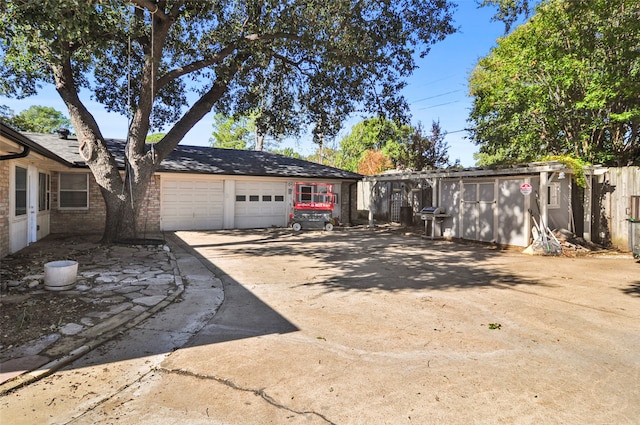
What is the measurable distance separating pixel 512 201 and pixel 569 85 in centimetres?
569

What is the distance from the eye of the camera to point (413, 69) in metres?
12.1

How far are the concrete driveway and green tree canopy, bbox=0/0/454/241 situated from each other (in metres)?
5.79

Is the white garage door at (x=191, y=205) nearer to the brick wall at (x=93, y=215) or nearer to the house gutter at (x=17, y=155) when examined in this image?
the brick wall at (x=93, y=215)

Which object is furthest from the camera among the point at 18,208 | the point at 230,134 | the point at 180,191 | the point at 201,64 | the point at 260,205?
Answer: the point at 230,134

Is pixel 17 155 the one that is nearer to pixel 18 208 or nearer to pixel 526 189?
pixel 18 208

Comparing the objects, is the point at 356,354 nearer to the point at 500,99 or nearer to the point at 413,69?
the point at 413,69

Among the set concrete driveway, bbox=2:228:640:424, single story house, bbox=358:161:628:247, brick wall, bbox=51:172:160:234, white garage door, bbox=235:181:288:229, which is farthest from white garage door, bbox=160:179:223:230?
single story house, bbox=358:161:628:247

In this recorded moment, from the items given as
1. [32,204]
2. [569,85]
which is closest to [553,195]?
[569,85]

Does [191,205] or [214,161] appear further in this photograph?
[214,161]

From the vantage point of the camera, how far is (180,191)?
14977 millimetres

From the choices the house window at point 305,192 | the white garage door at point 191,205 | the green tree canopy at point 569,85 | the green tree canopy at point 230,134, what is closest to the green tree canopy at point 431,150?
the green tree canopy at point 569,85

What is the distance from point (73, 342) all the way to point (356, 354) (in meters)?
2.87

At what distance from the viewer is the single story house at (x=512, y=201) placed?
10805 mm

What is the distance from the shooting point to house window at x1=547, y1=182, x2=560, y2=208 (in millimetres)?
11148
